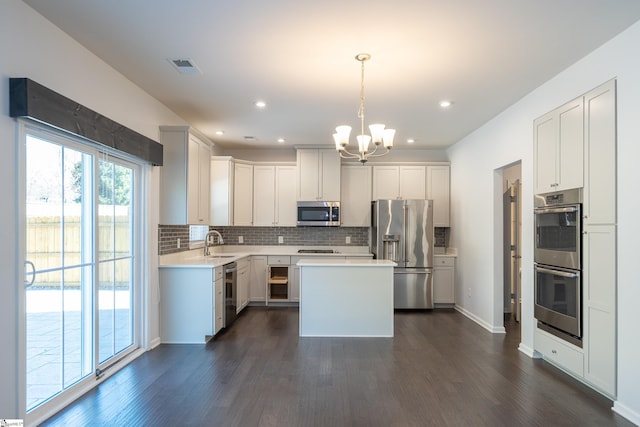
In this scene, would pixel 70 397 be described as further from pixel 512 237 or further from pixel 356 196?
pixel 512 237

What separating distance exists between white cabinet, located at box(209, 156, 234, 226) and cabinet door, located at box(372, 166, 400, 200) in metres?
2.45

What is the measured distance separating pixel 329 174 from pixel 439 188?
74.8 inches

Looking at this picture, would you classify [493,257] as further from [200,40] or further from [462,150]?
[200,40]

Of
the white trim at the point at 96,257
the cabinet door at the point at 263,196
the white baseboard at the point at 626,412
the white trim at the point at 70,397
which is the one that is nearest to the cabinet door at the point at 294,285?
the cabinet door at the point at 263,196

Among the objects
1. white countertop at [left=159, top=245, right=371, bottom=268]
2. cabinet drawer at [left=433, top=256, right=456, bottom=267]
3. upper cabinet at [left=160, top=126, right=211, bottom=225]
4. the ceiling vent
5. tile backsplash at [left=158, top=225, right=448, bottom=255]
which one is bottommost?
cabinet drawer at [left=433, top=256, right=456, bottom=267]

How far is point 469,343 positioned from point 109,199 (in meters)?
4.04

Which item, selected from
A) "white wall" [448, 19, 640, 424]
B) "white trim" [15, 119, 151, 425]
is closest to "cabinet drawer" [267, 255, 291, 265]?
"white trim" [15, 119, 151, 425]

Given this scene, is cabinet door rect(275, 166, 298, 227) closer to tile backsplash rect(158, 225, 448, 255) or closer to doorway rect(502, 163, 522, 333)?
tile backsplash rect(158, 225, 448, 255)

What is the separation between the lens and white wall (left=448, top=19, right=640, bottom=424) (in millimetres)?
2646

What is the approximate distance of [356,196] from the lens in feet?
21.7

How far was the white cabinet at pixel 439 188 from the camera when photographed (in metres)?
6.55

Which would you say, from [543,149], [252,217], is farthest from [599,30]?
[252,217]

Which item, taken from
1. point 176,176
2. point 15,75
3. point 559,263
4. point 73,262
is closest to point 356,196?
point 176,176

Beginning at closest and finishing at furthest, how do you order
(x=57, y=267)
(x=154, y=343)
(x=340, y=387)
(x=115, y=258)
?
(x=57, y=267) < (x=340, y=387) < (x=115, y=258) < (x=154, y=343)
